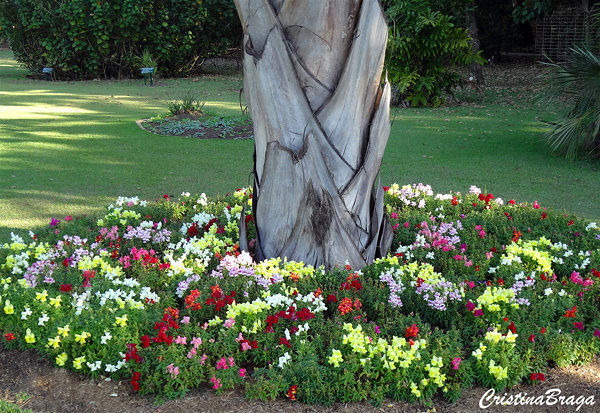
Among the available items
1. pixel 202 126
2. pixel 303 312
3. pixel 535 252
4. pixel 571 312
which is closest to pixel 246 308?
pixel 303 312

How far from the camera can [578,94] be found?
305 inches

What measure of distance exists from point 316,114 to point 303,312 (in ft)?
4.34

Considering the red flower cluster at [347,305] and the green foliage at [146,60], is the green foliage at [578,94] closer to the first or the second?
the red flower cluster at [347,305]

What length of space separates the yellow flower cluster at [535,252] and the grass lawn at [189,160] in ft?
6.30

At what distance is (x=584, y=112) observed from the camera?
25.2 feet

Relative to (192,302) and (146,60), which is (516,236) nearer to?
(192,302)

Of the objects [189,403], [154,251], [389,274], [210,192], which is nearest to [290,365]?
[189,403]

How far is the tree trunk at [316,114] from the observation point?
380 centimetres

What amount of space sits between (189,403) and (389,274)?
157 centimetres

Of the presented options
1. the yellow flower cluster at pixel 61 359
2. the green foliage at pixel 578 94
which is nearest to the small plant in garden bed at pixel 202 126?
the green foliage at pixel 578 94

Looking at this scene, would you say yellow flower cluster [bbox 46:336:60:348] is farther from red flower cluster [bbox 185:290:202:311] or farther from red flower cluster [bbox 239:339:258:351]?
red flower cluster [bbox 239:339:258:351]

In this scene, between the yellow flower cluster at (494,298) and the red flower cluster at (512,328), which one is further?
the yellow flower cluster at (494,298)

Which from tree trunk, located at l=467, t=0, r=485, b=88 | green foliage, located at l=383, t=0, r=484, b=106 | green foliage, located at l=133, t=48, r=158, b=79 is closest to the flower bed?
green foliage, located at l=383, t=0, r=484, b=106

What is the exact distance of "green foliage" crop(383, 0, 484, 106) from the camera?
12.6 meters
